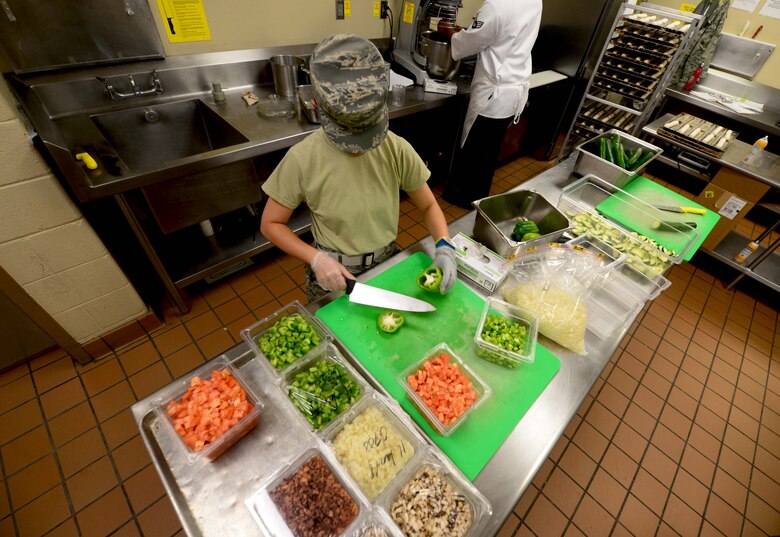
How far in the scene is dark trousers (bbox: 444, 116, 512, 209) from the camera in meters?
3.25

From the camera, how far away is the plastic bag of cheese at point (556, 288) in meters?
1.28

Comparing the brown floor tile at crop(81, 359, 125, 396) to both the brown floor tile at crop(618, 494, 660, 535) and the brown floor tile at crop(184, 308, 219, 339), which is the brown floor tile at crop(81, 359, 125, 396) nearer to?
the brown floor tile at crop(184, 308, 219, 339)

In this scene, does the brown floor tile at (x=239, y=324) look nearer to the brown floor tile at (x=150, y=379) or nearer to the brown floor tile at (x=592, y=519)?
the brown floor tile at (x=150, y=379)

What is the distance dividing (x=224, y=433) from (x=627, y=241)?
185 cm

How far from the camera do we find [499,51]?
2.80m

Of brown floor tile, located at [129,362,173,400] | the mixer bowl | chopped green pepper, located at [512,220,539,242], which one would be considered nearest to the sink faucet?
brown floor tile, located at [129,362,173,400]

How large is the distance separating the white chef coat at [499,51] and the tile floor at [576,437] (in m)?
2.20

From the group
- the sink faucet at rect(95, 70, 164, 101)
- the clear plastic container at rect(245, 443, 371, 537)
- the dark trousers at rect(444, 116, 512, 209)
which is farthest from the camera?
the dark trousers at rect(444, 116, 512, 209)

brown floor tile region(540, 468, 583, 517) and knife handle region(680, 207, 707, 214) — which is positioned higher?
knife handle region(680, 207, 707, 214)

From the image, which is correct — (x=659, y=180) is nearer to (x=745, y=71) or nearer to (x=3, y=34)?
(x=745, y=71)

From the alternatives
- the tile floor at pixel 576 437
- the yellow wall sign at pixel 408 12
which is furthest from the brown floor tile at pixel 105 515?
the yellow wall sign at pixel 408 12

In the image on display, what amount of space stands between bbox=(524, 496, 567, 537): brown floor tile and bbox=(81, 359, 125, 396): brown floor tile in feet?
8.38

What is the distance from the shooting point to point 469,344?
1251mm

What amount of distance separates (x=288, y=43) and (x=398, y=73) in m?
1.03
